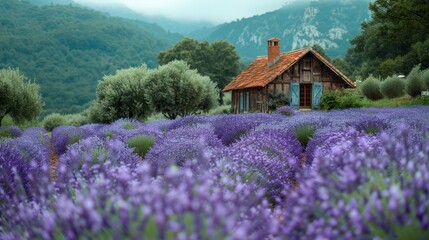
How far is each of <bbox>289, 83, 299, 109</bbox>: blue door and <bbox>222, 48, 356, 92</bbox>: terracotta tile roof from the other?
1.33 meters

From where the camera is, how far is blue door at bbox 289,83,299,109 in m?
24.3

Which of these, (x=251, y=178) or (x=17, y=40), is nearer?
(x=251, y=178)

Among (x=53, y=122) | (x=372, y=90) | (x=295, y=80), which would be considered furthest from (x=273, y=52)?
(x=53, y=122)

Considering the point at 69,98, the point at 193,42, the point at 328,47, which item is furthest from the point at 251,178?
the point at 328,47

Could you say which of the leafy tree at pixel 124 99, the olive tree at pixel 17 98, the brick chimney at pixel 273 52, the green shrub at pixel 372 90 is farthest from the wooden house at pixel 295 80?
the olive tree at pixel 17 98

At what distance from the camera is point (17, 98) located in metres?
20.0

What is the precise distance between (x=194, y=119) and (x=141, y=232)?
10.4 m

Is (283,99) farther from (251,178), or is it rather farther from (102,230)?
(102,230)

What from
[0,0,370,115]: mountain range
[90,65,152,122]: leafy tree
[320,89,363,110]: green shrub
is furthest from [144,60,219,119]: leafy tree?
[0,0,370,115]: mountain range

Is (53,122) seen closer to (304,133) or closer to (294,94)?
(294,94)

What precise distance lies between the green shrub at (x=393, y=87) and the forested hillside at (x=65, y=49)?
181 ft

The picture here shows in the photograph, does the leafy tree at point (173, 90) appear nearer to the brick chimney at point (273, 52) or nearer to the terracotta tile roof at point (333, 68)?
the brick chimney at point (273, 52)

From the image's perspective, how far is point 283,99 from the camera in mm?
24016

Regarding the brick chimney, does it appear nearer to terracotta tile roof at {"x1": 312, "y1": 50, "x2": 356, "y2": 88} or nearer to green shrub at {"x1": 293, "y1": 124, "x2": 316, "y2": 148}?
terracotta tile roof at {"x1": 312, "y1": 50, "x2": 356, "y2": 88}
